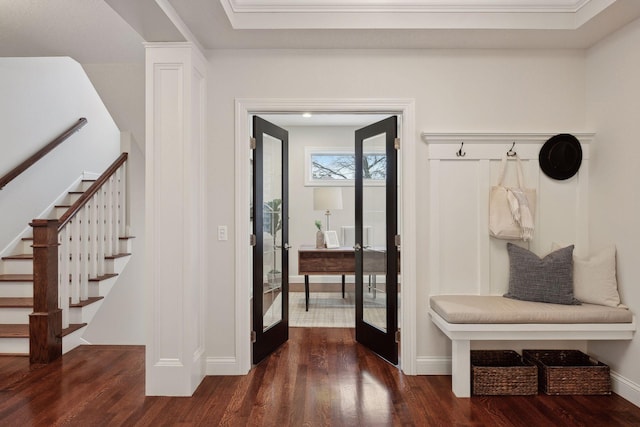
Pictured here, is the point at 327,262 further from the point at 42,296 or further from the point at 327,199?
the point at 42,296

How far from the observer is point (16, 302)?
136 inches

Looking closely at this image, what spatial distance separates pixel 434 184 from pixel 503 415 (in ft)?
5.24

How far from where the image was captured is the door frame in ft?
9.59

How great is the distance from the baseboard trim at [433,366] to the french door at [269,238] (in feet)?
4.21

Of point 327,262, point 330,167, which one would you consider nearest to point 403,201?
point 327,262

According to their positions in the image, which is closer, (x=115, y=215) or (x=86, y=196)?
(x=86, y=196)

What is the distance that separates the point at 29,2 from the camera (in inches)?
96.5

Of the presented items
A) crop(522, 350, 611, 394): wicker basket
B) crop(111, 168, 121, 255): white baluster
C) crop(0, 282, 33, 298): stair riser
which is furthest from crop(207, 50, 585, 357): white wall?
crop(0, 282, 33, 298): stair riser

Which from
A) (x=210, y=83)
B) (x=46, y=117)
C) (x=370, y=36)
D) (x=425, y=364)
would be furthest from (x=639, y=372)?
(x=46, y=117)

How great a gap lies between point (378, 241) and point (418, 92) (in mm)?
1282

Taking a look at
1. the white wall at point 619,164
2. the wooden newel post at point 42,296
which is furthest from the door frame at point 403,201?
the wooden newel post at point 42,296

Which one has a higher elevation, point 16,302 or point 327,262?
point 327,262

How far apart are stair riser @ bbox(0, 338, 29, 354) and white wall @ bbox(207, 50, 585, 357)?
1642 millimetres

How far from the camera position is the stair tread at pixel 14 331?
3170 mm
